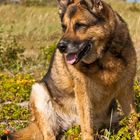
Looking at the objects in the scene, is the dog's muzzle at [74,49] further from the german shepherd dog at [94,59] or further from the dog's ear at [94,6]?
the dog's ear at [94,6]

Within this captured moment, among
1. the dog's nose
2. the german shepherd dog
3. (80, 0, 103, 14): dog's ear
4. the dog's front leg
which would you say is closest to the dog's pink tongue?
the german shepherd dog

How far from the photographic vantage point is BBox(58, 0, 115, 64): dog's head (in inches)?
271

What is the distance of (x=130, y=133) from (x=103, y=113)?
2.91 feet

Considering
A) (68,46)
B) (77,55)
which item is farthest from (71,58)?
(68,46)

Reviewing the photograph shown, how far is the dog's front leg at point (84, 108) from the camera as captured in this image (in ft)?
22.8

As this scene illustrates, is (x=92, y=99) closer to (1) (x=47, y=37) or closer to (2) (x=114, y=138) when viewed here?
(2) (x=114, y=138)

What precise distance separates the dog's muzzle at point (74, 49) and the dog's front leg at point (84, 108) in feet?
1.04

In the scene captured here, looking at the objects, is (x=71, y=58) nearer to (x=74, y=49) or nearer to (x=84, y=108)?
(x=74, y=49)

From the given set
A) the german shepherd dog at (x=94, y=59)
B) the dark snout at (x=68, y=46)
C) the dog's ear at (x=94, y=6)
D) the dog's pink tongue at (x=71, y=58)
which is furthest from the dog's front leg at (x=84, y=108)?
the dog's ear at (x=94, y=6)

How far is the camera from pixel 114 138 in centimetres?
664

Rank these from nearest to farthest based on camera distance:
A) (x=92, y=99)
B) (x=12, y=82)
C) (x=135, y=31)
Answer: (x=92, y=99), (x=12, y=82), (x=135, y=31)

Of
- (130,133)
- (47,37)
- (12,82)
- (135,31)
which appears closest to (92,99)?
(130,133)

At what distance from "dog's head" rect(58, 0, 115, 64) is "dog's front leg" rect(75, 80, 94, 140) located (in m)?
0.36

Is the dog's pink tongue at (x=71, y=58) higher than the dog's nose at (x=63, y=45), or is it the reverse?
the dog's nose at (x=63, y=45)
